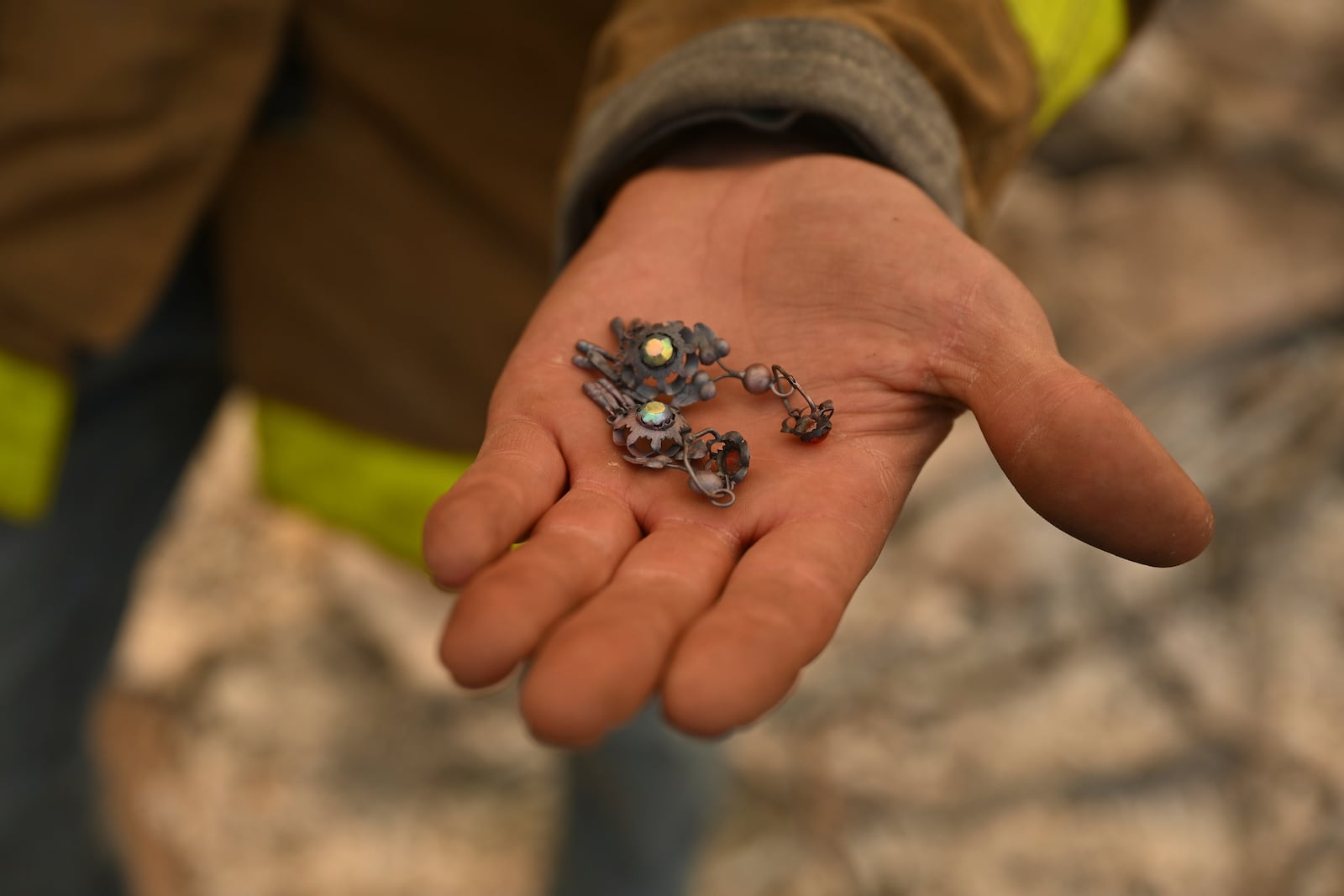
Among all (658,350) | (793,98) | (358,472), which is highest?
(793,98)

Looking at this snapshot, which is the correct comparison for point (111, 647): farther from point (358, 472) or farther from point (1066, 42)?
point (1066, 42)

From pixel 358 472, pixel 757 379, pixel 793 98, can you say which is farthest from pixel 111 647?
pixel 793 98

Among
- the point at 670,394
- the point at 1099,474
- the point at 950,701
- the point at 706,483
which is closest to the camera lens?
the point at 1099,474

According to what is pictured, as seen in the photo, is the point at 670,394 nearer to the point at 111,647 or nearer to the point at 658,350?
the point at 658,350

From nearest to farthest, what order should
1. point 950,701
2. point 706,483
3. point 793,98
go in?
point 706,483 → point 793,98 → point 950,701

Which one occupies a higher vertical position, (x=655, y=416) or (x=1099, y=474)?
(x=1099, y=474)

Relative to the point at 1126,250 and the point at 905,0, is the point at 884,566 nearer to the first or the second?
the point at 1126,250

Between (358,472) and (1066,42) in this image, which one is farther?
(358,472)

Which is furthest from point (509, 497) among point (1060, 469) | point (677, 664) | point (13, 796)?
point (13, 796)
